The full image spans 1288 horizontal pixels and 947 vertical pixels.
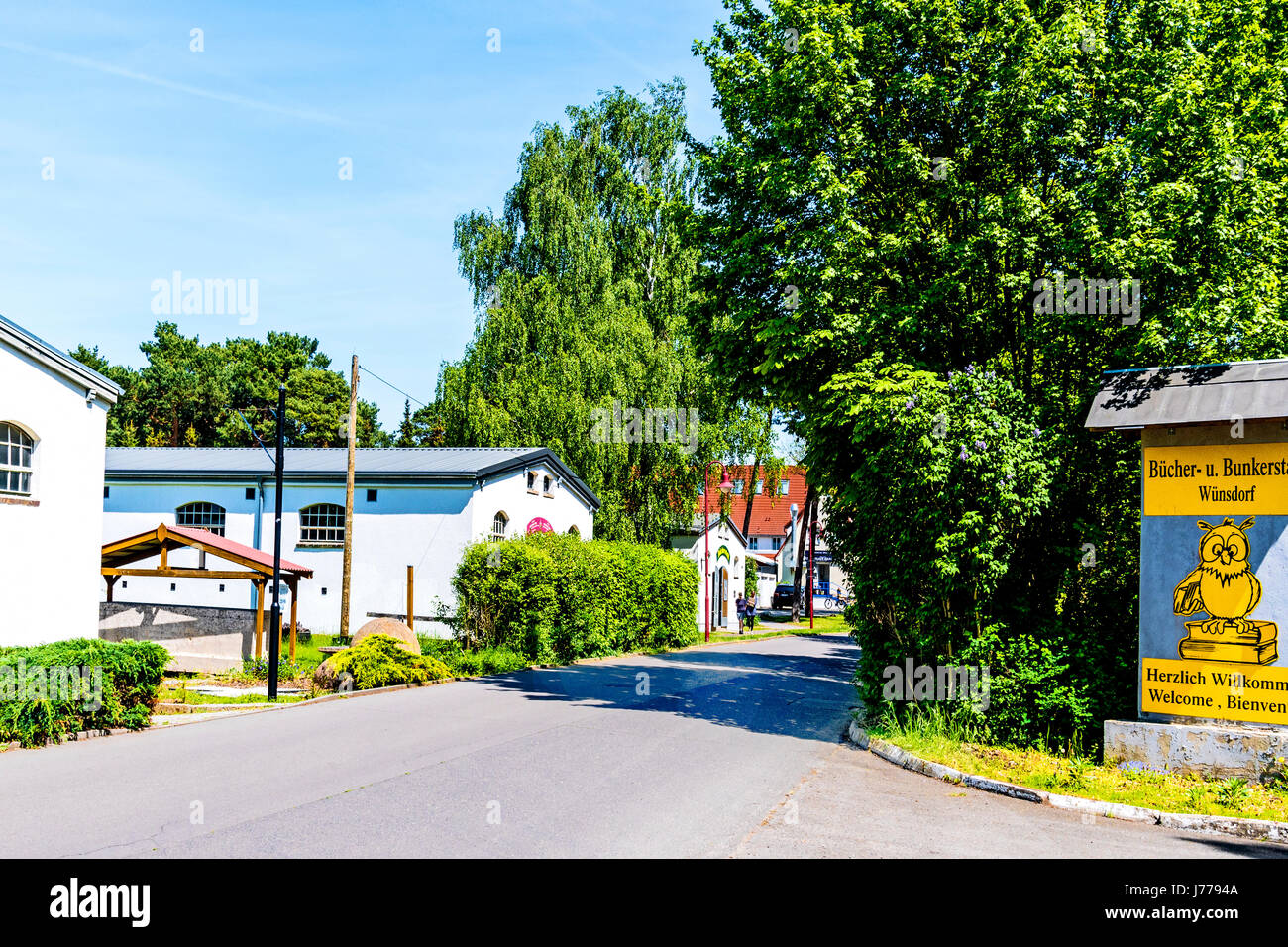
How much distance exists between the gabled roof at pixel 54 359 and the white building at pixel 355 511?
1050cm

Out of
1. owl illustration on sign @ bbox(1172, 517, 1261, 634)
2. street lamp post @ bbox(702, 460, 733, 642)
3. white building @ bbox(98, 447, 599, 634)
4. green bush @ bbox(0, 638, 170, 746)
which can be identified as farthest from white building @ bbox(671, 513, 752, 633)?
owl illustration on sign @ bbox(1172, 517, 1261, 634)

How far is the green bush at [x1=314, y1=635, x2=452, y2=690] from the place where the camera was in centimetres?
1850

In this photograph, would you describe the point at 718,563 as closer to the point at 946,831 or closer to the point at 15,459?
the point at 15,459

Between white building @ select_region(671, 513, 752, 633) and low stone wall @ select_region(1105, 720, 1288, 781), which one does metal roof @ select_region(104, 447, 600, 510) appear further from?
low stone wall @ select_region(1105, 720, 1288, 781)

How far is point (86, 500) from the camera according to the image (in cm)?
1816

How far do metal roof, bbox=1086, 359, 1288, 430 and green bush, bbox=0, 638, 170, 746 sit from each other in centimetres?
1253

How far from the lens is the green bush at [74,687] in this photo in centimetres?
1181

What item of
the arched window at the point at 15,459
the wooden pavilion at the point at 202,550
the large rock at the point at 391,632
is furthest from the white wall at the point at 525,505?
the arched window at the point at 15,459

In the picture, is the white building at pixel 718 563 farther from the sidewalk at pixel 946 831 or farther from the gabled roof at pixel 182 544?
the sidewalk at pixel 946 831

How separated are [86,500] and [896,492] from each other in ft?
48.7

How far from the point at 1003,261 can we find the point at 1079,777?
6954 mm

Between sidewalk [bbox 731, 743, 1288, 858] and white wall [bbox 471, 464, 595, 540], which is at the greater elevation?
white wall [bbox 471, 464, 595, 540]
